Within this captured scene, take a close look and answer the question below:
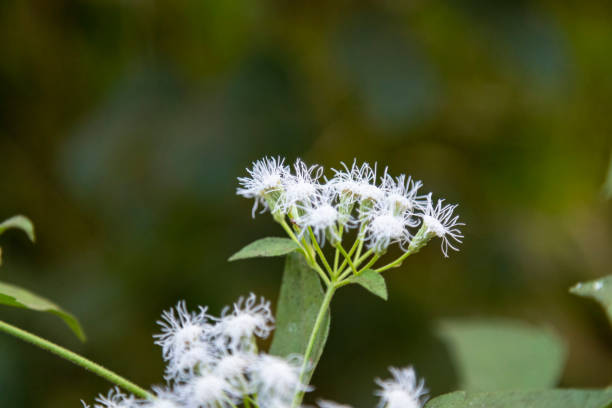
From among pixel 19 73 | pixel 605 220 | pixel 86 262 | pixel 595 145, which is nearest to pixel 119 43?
pixel 19 73

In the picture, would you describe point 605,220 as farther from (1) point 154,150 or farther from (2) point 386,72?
(1) point 154,150

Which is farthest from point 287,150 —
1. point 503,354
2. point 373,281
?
point 373,281

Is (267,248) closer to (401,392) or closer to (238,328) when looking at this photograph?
(238,328)

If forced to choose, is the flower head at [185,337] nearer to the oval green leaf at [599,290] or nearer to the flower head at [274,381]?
the flower head at [274,381]

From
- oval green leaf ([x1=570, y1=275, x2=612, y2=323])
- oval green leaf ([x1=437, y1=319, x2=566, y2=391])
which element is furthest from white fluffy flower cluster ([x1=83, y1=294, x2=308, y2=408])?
oval green leaf ([x1=437, y1=319, x2=566, y2=391])

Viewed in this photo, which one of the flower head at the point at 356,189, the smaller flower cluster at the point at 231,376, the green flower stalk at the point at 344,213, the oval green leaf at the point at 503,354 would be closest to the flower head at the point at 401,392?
the smaller flower cluster at the point at 231,376

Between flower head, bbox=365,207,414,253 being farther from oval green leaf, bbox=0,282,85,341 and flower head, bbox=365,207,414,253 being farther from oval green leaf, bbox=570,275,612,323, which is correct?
oval green leaf, bbox=0,282,85,341
